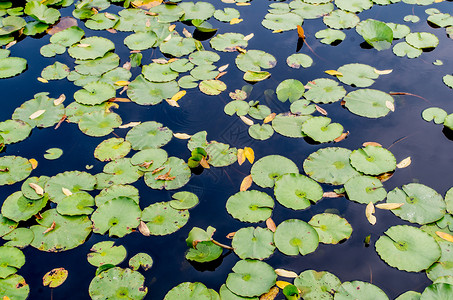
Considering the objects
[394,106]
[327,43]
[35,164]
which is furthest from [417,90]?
[35,164]

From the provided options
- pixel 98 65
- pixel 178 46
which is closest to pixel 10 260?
pixel 98 65

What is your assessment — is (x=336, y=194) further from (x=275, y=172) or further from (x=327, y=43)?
(x=327, y=43)

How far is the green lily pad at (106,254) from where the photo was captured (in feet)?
8.88

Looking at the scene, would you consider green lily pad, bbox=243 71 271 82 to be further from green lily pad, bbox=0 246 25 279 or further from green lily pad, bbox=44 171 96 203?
green lily pad, bbox=0 246 25 279

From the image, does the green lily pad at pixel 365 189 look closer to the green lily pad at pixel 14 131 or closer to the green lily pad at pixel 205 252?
the green lily pad at pixel 205 252

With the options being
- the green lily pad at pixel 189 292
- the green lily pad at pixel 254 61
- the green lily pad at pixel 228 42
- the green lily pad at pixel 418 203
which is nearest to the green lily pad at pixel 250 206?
the green lily pad at pixel 189 292

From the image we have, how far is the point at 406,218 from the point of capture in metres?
2.89

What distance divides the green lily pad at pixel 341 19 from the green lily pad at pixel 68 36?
125 inches

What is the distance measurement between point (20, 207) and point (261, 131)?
2160 millimetres

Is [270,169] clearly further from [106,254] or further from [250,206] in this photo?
[106,254]

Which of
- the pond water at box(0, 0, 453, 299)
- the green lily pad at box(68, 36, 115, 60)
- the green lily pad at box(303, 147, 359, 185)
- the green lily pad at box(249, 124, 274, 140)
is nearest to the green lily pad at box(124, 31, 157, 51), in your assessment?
the pond water at box(0, 0, 453, 299)

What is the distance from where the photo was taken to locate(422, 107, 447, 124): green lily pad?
3623mm

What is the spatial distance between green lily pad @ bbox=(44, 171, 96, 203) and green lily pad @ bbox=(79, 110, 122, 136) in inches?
20.4

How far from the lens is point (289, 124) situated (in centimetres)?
364
